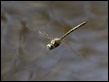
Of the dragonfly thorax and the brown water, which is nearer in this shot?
the dragonfly thorax

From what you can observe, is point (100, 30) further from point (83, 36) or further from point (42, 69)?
point (42, 69)

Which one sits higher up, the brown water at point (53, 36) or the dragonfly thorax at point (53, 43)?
the dragonfly thorax at point (53, 43)

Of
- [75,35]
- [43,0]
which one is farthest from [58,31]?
[43,0]

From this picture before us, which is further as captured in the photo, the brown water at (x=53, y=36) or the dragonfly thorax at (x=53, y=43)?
the brown water at (x=53, y=36)

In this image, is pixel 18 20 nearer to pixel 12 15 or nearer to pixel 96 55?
pixel 12 15

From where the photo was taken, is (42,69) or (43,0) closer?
(42,69)

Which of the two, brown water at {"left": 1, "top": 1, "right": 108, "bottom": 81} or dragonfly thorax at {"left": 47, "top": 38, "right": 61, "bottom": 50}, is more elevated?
dragonfly thorax at {"left": 47, "top": 38, "right": 61, "bottom": 50}

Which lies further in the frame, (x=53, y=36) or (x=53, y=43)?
(x=53, y=36)
